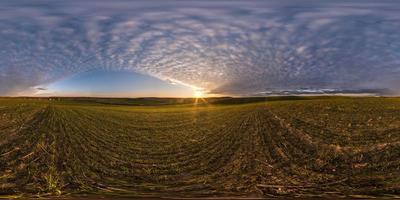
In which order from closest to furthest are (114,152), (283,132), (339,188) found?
1. (339,188)
2. (114,152)
3. (283,132)

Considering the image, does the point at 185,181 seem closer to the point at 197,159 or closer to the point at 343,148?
the point at 197,159

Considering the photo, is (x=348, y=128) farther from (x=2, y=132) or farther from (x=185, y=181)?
(x=2, y=132)

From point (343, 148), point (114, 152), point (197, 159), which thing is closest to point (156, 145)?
point (114, 152)

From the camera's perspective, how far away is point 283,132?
632 inches

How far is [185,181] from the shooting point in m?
7.84

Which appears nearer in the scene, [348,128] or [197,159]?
[197,159]

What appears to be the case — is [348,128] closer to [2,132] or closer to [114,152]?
[114,152]

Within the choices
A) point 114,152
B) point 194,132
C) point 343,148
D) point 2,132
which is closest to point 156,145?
point 114,152

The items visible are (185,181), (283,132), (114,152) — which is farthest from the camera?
(283,132)

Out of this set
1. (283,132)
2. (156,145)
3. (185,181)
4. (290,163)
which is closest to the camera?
(185,181)

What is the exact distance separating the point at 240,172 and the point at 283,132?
785 cm

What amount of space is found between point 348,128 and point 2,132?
1624 centimetres

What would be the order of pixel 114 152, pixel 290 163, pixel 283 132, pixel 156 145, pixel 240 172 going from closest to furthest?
1. pixel 240 172
2. pixel 290 163
3. pixel 114 152
4. pixel 156 145
5. pixel 283 132

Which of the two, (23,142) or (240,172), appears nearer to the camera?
(240,172)
